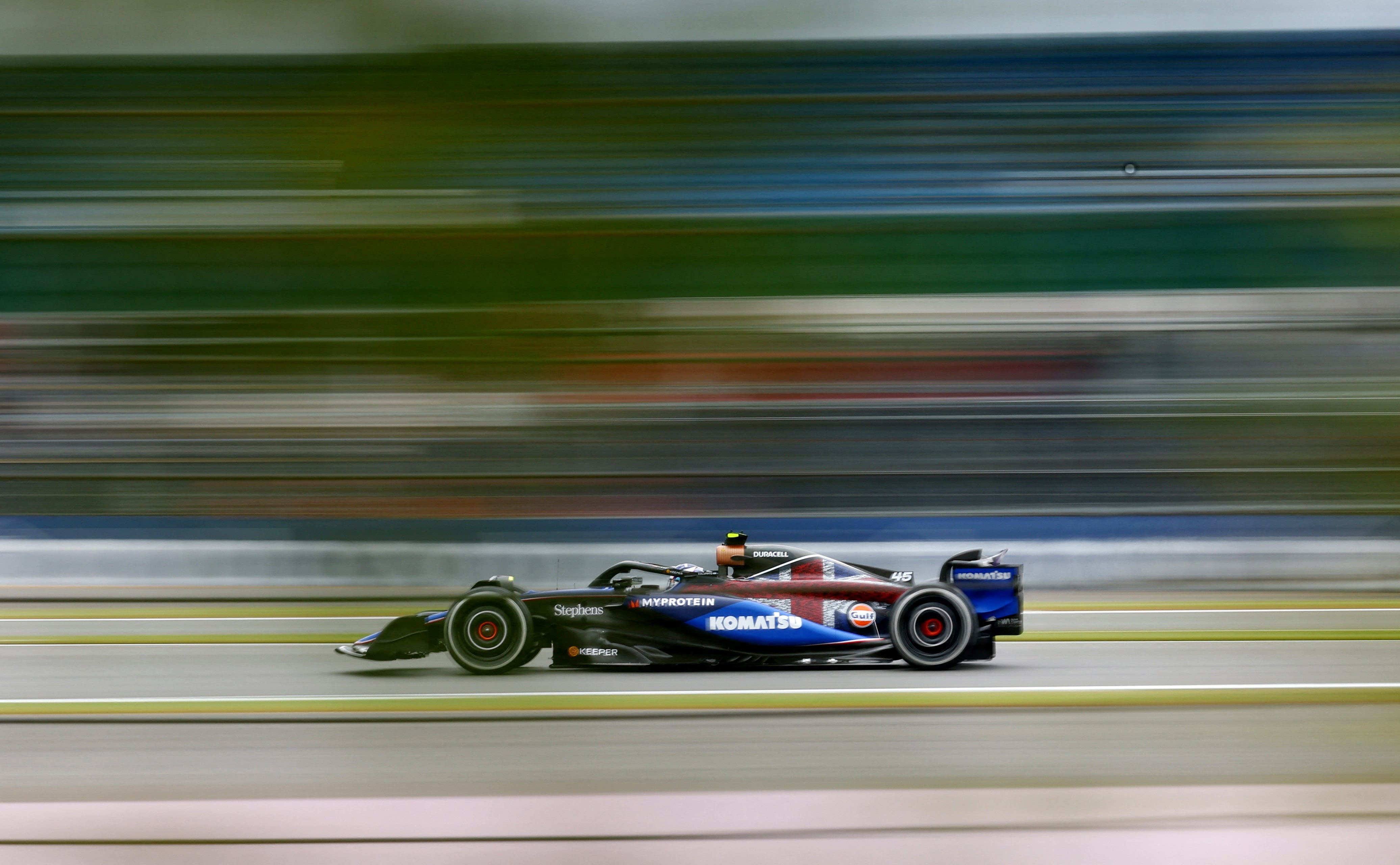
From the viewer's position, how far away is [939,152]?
117cm

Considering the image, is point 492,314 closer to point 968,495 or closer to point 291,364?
point 291,364

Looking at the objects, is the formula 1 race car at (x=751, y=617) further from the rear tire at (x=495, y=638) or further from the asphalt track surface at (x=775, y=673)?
the asphalt track surface at (x=775, y=673)

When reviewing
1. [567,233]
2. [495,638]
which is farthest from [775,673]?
[567,233]

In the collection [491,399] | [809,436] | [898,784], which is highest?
[809,436]

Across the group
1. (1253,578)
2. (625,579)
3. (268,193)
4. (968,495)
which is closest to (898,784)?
(625,579)

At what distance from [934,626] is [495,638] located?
2.35 metres

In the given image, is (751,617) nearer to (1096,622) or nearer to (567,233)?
(1096,622)

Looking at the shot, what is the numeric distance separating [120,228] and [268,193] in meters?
0.12

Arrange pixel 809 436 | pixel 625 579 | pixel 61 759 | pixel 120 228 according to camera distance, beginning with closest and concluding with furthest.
Answer: pixel 120 228 → pixel 61 759 → pixel 625 579 → pixel 809 436

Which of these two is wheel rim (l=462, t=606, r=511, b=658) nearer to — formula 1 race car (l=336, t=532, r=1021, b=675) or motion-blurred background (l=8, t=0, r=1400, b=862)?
formula 1 race car (l=336, t=532, r=1021, b=675)

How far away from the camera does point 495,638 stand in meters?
6.37

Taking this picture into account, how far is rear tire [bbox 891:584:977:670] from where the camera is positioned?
21.8 ft

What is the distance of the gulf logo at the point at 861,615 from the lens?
6633 mm

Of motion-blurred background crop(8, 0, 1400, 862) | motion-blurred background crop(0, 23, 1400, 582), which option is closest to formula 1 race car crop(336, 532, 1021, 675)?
motion-blurred background crop(8, 0, 1400, 862)
